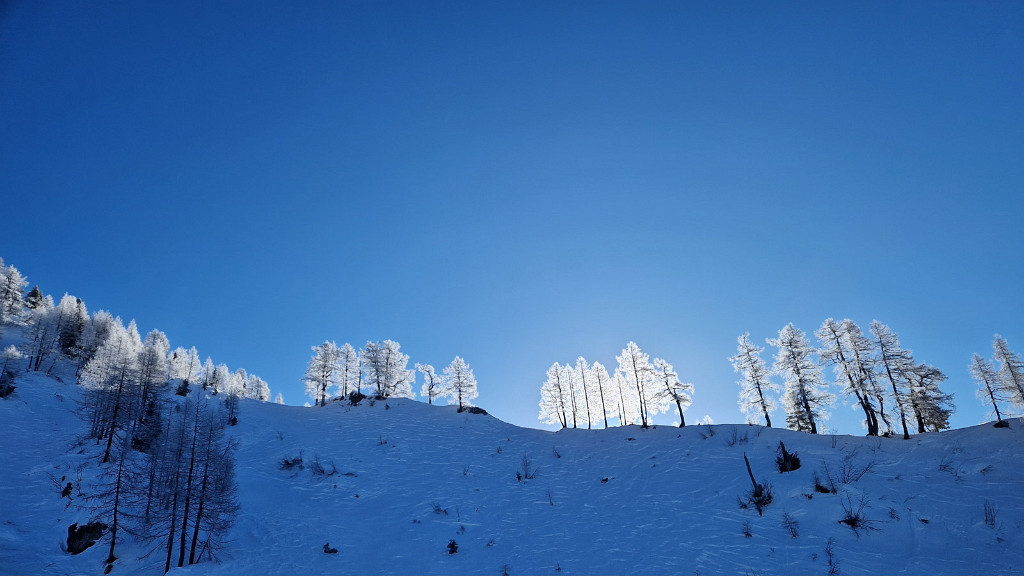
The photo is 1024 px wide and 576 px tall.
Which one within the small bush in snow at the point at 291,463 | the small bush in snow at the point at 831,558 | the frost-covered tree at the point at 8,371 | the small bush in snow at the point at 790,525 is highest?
the frost-covered tree at the point at 8,371

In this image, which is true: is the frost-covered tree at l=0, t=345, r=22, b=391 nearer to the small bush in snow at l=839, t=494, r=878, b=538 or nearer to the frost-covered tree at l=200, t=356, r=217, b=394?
the frost-covered tree at l=200, t=356, r=217, b=394

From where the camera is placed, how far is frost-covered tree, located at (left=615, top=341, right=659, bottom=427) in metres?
47.0

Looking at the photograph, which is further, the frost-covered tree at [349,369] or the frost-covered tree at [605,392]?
the frost-covered tree at [349,369]

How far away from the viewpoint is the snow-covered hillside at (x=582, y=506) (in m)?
15.1

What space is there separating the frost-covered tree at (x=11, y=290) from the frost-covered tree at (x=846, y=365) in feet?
366

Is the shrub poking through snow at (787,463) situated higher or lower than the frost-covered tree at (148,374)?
lower

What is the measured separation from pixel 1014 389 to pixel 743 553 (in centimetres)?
3888

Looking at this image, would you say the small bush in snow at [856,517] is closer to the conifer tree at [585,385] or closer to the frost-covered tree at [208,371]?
the conifer tree at [585,385]

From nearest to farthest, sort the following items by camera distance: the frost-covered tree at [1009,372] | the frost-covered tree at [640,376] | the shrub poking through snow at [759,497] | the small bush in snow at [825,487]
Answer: the small bush in snow at [825,487]
the shrub poking through snow at [759,497]
the frost-covered tree at [1009,372]
the frost-covered tree at [640,376]

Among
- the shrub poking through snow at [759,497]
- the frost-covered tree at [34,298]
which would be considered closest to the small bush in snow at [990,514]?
the shrub poking through snow at [759,497]

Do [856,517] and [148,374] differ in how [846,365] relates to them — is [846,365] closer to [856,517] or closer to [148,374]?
[856,517]

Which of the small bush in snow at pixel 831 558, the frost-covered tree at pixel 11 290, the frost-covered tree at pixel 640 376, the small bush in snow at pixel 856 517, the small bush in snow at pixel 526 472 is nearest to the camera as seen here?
the small bush in snow at pixel 831 558

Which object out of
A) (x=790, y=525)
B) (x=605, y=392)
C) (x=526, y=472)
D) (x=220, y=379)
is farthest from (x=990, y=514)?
(x=220, y=379)

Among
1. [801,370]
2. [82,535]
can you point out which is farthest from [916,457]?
[82,535]
